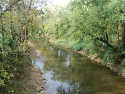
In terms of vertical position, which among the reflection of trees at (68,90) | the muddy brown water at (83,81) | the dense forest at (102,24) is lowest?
the reflection of trees at (68,90)

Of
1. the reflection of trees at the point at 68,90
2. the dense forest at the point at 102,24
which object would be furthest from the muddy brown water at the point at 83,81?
the dense forest at the point at 102,24

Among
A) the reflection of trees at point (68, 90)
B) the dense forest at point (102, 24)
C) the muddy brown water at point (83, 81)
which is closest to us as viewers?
the reflection of trees at point (68, 90)

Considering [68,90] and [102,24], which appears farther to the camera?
[102,24]

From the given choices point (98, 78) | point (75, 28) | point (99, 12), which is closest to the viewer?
point (98, 78)

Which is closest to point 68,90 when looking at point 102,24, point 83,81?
point 83,81

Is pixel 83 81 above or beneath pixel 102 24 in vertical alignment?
beneath

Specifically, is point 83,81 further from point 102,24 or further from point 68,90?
point 102,24

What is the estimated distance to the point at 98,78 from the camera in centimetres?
1316

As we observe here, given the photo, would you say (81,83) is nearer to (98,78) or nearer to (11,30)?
(98,78)

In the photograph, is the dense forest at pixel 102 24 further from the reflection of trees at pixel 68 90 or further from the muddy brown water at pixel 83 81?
the reflection of trees at pixel 68 90

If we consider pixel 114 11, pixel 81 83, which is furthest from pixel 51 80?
pixel 114 11

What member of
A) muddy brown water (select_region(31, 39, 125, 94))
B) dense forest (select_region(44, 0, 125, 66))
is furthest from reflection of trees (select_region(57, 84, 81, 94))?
dense forest (select_region(44, 0, 125, 66))

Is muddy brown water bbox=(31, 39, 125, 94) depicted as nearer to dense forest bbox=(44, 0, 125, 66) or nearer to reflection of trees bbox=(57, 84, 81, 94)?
reflection of trees bbox=(57, 84, 81, 94)

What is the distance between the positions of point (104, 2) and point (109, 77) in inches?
303
